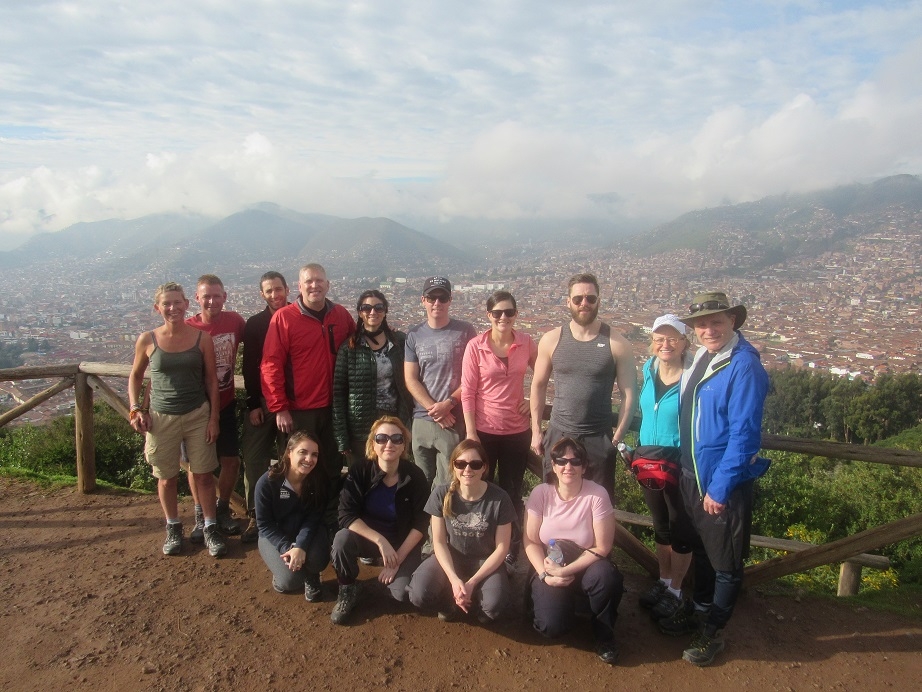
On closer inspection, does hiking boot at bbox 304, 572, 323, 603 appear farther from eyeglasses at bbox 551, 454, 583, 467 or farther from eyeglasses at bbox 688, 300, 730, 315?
eyeglasses at bbox 688, 300, 730, 315

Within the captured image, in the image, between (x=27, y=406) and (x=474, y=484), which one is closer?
(x=474, y=484)

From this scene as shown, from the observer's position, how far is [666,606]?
3.31 m

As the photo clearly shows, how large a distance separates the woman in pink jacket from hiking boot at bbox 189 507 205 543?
7.46ft

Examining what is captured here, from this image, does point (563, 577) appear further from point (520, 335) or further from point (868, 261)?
point (868, 261)

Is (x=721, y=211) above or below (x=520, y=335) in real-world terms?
above

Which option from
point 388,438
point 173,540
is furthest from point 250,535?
point 388,438

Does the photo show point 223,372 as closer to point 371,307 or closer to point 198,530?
point 198,530

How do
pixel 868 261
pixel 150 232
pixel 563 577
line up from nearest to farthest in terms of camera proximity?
pixel 563 577 < pixel 868 261 < pixel 150 232

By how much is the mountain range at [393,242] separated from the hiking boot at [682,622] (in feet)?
107

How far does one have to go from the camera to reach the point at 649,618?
3.35 meters

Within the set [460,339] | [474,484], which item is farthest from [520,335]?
[474,484]

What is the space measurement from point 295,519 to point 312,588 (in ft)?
1.49

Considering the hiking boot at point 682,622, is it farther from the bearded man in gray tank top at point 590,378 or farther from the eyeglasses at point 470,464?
the eyeglasses at point 470,464

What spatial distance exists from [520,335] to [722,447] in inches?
56.2
